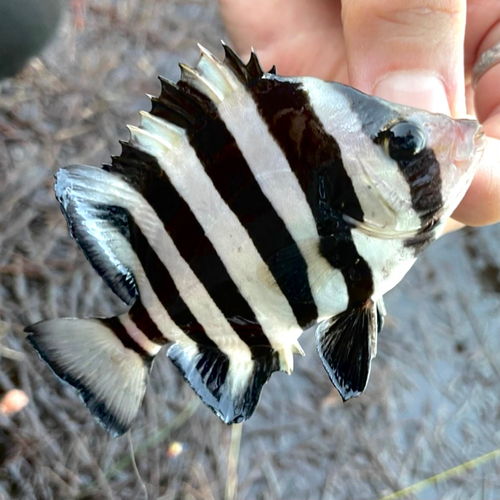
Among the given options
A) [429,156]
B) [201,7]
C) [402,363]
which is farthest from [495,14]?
[201,7]

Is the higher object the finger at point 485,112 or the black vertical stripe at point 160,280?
the black vertical stripe at point 160,280

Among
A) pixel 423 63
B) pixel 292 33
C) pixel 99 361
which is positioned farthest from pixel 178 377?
pixel 423 63

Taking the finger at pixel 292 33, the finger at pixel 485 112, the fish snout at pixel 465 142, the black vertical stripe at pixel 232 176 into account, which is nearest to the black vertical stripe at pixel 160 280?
the black vertical stripe at pixel 232 176

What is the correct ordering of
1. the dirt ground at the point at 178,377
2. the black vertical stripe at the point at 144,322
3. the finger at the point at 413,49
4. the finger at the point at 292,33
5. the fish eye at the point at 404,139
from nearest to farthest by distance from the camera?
the fish eye at the point at 404,139 → the black vertical stripe at the point at 144,322 → the finger at the point at 413,49 → the finger at the point at 292,33 → the dirt ground at the point at 178,377

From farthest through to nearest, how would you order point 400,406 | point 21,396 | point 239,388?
point 400,406, point 21,396, point 239,388

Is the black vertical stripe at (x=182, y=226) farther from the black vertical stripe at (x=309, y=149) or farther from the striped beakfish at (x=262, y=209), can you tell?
the black vertical stripe at (x=309, y=149)

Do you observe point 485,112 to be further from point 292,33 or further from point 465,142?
point 465,142

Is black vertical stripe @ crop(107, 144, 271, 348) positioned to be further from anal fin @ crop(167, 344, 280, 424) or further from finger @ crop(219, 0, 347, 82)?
finger @ crop(219, 0, 347, 82)

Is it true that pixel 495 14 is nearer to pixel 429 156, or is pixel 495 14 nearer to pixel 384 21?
pixel 384 21
